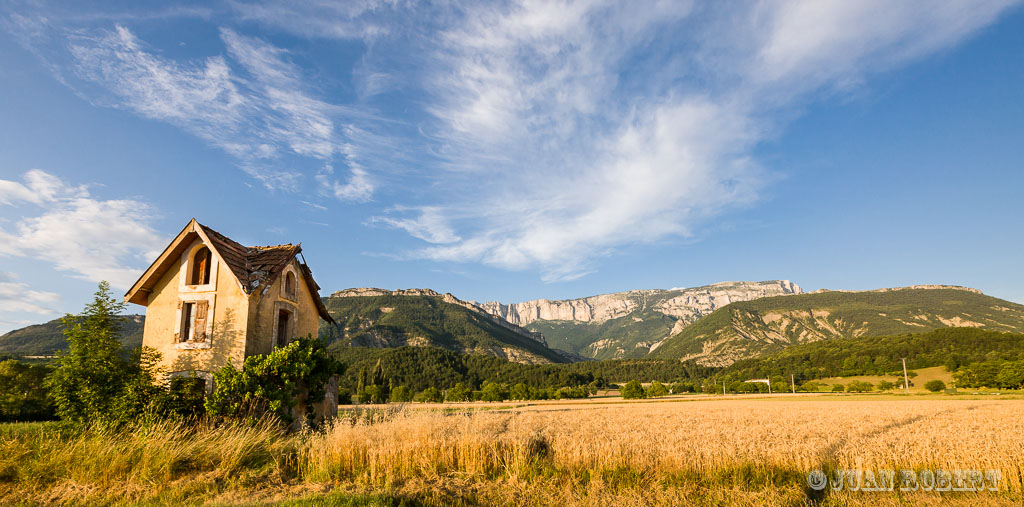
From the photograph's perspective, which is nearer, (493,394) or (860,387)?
(493,394)

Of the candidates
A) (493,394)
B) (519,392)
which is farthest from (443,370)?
(493,394)

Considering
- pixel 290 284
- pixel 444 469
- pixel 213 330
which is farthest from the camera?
pixel 290 284

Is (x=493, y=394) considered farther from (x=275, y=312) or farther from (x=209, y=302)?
(x=209, y=302)

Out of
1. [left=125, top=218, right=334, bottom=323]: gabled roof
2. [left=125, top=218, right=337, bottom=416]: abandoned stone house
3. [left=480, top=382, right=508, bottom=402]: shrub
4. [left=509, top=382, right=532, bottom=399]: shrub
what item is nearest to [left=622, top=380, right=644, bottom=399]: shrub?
[left=509, top=382, right=532, bottom=399]: shrub

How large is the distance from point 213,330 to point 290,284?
4.76m

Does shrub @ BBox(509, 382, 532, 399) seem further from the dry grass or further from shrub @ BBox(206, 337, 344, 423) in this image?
the dry grass

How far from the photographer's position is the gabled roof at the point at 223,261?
71.1ft

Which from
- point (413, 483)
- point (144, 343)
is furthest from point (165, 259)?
point (413, 483)

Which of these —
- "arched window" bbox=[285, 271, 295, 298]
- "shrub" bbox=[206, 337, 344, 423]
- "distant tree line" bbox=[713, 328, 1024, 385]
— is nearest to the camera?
"shrub" bbox=[206, 337, 344, 423]

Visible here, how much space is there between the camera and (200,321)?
851 inches

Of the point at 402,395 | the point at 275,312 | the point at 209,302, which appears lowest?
the point at 402,395

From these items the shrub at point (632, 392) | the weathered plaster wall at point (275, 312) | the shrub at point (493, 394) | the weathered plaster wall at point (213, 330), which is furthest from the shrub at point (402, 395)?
the weathered plaster wall at point (213, 330)

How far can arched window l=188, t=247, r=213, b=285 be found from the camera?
2278cm

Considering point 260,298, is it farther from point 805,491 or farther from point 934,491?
point 934,491
